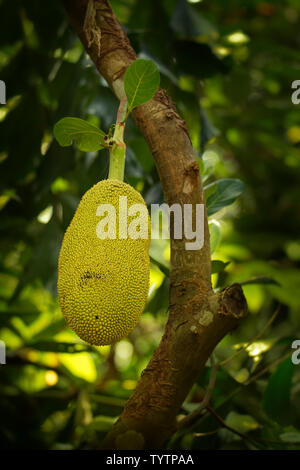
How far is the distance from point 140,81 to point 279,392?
508 millimetres

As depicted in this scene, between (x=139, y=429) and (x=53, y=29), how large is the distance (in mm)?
832

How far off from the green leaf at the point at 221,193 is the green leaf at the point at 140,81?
0.20 m

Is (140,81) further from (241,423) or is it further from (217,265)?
(241,423)

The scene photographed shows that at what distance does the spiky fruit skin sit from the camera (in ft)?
1.18

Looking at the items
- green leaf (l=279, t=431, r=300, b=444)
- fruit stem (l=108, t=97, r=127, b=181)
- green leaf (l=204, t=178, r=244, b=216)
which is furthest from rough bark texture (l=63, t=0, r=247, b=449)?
green leaf (l=279, t=431, r=300, b=444)

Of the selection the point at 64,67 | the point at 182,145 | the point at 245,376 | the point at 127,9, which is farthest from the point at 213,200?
the point at 127,9

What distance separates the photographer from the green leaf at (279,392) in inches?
27.4

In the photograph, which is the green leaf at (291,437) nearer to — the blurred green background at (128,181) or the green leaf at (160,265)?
the blurred green background at (128,181)

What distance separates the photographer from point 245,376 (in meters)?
0.71

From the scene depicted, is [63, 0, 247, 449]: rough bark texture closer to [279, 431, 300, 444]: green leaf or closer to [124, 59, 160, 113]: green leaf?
[124, 59, 160, 113]: green leaf

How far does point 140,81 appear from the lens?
1.32 feet

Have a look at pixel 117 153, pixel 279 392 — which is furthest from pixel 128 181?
pixel 279 392
